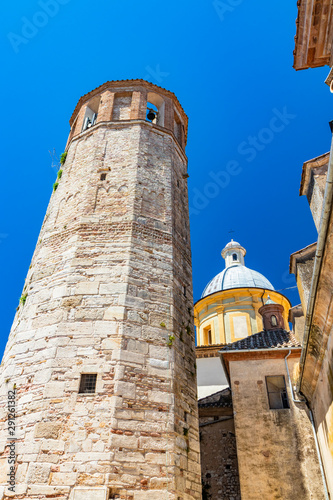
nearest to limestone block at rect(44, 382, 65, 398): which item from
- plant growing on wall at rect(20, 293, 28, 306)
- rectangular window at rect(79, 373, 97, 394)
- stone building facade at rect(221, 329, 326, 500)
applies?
rectangular window at rect(79, 373, 97, 394)

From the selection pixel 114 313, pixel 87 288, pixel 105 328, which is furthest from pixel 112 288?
pixel 105 328

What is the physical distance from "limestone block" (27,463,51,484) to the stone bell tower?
0.02 m

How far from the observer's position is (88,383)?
24.9 feet

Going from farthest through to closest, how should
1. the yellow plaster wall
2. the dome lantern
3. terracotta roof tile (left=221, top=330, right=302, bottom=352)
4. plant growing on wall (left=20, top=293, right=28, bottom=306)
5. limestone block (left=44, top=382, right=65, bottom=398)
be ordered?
the dome lantern, the yellow plaster wall, terracotta roof tile (left=221, top=330, right=302, bottom=352), plant growing on wall (left=20, top=293, right=28, bottom=306), limestone block (left=44, top=382, right=65, bottom=398)

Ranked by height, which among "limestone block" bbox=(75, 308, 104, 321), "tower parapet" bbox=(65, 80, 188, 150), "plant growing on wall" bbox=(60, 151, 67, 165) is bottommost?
"limestone block" bbox=(75, 308, 104, 321)

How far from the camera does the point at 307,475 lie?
10.2 meters

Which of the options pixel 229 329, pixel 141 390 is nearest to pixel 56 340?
pixel 141 390

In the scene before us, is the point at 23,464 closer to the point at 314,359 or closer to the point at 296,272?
the point at 314,359

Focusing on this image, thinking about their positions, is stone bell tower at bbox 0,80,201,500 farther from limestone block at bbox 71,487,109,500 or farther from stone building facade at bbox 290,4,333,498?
stone building facade at bbox 290,4,333,498

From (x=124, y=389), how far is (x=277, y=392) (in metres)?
6.32

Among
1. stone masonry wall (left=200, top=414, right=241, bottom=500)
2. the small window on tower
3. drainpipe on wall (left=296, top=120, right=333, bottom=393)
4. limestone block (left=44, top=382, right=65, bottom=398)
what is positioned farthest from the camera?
the small window on tower

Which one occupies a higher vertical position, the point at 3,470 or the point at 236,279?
the point at 236,279

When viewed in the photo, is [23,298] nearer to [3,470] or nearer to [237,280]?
[3,470]

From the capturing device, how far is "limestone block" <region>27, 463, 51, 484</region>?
6.53 metres
